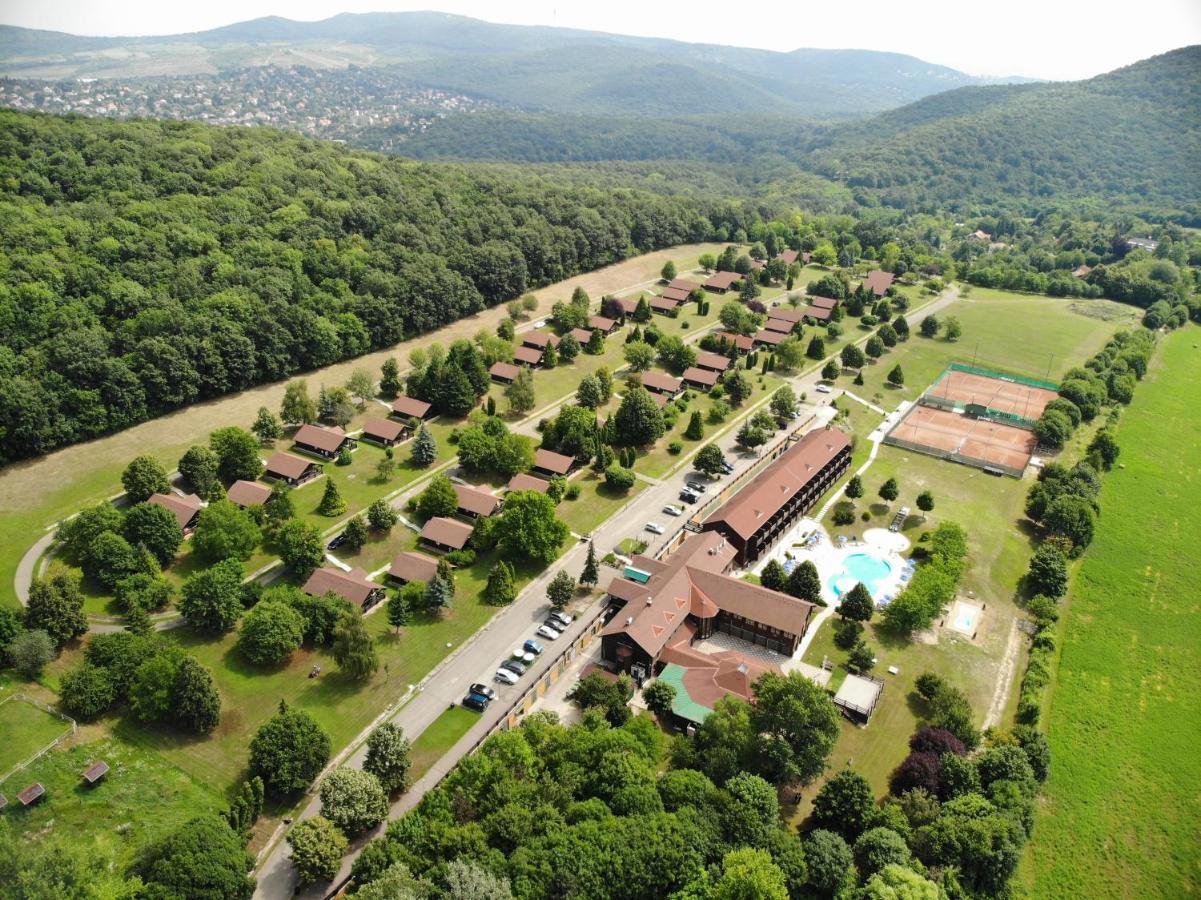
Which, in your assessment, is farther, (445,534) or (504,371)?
(504,371)

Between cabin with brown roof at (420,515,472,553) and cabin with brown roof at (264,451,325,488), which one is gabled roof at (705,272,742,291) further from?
cabin with brown roof at (420,515,472,553)

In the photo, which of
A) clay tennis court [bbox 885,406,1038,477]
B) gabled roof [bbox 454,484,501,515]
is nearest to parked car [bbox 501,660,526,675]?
gabled roof [bbox 454,484,501,515]

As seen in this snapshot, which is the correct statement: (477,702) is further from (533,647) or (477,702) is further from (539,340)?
(539,340)

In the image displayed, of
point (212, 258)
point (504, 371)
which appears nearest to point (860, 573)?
point (504, 371)

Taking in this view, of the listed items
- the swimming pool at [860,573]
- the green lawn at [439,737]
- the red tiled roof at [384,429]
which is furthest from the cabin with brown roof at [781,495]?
the red tiled roof at [384,429]

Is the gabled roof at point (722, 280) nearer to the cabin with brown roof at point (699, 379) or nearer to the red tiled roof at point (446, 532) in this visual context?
the cabin with brown roof at point (699, 379)

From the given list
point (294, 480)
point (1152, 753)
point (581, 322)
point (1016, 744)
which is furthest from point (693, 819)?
point (581, 322)

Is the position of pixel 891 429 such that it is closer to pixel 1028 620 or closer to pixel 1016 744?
pixel 1028 620
